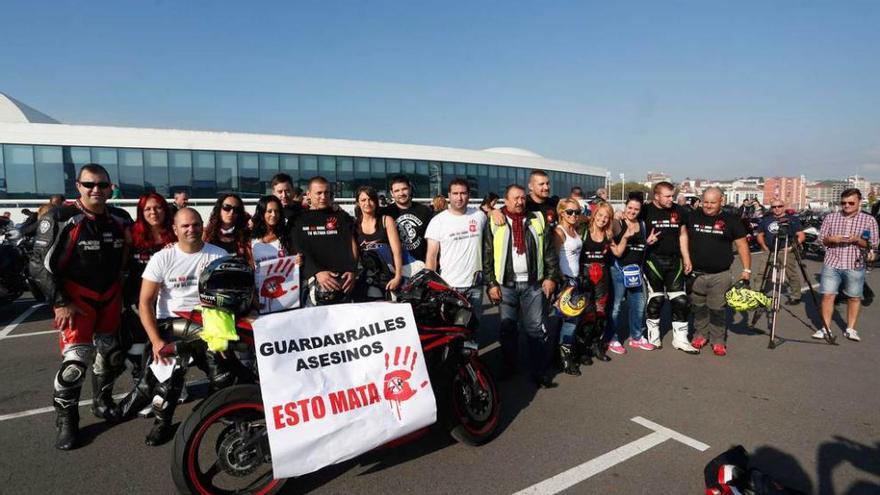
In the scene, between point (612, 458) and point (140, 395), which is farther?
point (140, 395)

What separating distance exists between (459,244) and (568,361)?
5.67 ft

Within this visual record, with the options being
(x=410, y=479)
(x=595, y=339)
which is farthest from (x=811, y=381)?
(x=410, y=479)

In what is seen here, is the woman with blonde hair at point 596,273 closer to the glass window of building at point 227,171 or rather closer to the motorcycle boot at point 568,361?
the motorcycle boot at point 568,361

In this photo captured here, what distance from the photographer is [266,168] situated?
31422mm

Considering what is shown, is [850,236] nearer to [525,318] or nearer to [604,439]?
[525,318]

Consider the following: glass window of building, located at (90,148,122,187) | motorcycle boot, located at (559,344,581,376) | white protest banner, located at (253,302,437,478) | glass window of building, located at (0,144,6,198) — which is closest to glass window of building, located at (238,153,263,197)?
glass window of building, located at (90,148,122,187)

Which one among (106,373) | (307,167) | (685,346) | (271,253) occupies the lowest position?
(685,346)

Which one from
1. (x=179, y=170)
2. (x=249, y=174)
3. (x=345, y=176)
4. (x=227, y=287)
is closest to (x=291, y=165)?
(x=249, y=174)

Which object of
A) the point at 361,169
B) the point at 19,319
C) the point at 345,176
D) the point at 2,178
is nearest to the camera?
the point at 19,319

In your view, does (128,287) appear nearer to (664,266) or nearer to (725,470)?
(725,470)

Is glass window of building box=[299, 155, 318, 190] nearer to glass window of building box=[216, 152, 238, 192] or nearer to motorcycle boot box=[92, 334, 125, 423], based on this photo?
glass window of building box=[216, 152, 238, 192]

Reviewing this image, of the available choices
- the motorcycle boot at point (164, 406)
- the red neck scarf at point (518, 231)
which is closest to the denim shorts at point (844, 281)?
the red neck scarf at point (518, 231)

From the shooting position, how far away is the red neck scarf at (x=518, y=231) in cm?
448

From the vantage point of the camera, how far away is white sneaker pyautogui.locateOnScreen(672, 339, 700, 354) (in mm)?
5508
